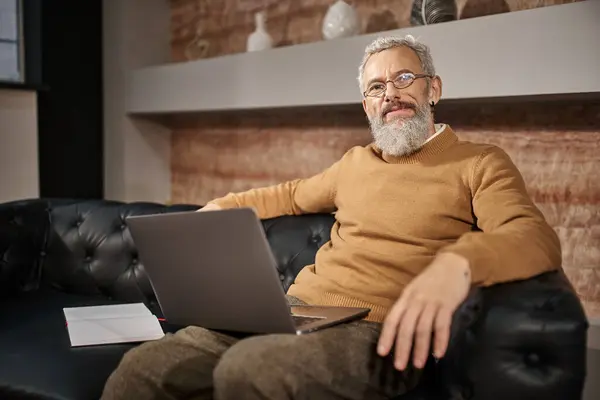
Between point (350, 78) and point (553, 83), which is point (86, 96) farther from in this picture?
point (553, 83)

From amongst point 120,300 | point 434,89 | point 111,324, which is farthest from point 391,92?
point 120,300

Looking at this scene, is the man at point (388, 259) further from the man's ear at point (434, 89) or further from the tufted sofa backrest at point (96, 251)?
the tufted sofa backrest at point (96, 251)

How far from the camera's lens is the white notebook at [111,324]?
6.04 ft

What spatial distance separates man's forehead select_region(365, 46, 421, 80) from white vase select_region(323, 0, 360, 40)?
104 centimetres

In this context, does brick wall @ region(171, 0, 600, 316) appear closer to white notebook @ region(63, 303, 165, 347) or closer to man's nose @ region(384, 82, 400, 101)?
man's nose @ region(384, 82, 400, 101)

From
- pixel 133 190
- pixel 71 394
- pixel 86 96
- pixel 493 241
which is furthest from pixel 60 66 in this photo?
pixel 493 241

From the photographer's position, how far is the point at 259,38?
313 centimetres

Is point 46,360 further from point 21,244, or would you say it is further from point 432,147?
point 432,147

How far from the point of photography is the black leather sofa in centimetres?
124

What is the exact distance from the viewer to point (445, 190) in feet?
5.13

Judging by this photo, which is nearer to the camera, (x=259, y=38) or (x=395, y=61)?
(x=395, y=61)

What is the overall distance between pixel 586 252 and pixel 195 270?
4.52ft

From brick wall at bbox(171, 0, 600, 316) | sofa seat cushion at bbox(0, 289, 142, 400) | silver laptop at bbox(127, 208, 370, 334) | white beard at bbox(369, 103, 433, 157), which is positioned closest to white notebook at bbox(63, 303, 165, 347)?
sofa seat cushion at bbox(0, 289, 142, 400)

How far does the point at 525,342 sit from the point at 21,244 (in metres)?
1.85
